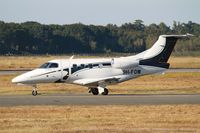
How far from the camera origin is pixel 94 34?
199 metres

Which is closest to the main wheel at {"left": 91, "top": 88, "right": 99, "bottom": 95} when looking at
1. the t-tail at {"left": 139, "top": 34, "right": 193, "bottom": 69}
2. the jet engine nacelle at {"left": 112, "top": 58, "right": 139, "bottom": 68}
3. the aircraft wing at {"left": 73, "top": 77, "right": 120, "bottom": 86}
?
the aircraft wing at {"left": 73, "top": 77, "right": 120, "bottom": 86}

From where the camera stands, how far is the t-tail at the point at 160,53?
41.8 metres

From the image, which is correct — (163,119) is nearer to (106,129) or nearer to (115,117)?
(115,117)

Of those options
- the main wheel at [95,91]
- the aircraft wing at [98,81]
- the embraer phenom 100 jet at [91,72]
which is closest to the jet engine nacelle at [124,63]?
the embraer phenom 100 jet at [91,72]

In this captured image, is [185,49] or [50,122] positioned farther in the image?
[185,49]

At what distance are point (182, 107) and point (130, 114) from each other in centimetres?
397

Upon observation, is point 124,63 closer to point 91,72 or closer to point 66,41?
point 91,72

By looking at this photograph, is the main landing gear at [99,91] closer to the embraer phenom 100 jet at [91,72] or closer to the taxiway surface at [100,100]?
the embraer phenom 100 jet at [91,72]

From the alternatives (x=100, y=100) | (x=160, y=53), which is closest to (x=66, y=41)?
(x=160, y=53)

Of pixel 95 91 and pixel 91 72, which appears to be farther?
pixel 95 91

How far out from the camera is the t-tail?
1646 inches

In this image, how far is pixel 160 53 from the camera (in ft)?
139

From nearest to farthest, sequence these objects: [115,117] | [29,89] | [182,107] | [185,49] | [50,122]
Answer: [50,122]
[115,117]
[182,107]
[29,89]
[185,49]

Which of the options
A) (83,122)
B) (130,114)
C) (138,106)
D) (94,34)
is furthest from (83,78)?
(94,34)
